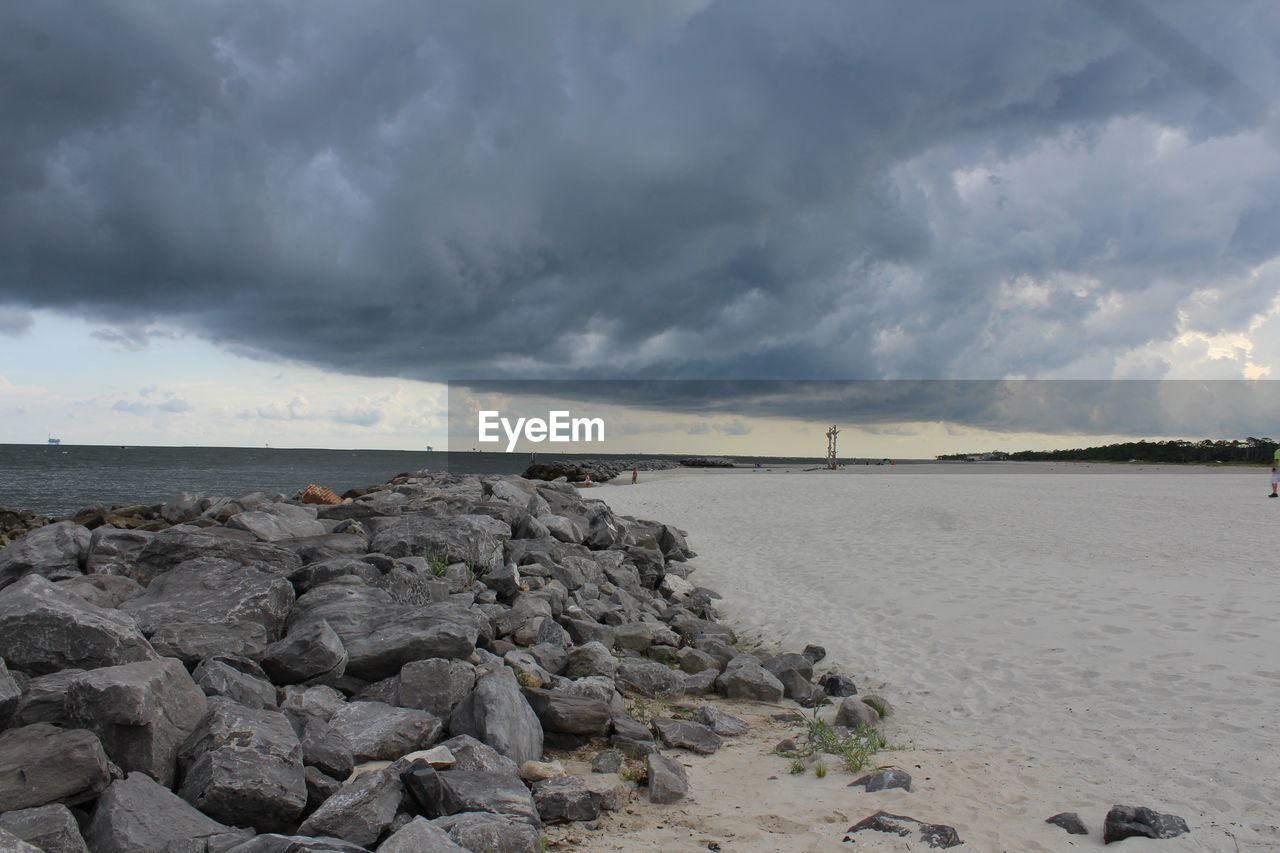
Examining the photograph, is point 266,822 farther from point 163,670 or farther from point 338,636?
point 338,636

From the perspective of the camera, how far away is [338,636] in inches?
274

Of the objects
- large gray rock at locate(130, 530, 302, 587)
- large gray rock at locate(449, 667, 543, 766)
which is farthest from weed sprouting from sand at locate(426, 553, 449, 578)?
large gray rock at locate(449, 667, 543, 766)

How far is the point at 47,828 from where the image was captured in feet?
→ 13.0

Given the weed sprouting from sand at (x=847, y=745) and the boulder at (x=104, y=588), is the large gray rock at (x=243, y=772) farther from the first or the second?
the weed sprouting from sand at (x=847, y=745)

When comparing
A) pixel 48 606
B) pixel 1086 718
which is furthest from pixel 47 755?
pixel 1086 718

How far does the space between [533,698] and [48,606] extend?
3.73m

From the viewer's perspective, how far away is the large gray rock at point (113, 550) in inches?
342

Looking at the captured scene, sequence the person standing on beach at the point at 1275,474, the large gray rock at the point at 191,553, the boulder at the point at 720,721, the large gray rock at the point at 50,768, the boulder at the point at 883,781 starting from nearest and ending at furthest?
the large gray rock at the point at 50,768 < the boulder at the point at 883,781 < the boulder at the point at 720,721 < the large gray rock at the point at 191,553 < the person standing on beach at the point at 1275,474

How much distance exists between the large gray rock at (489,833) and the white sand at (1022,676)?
1.81 ft

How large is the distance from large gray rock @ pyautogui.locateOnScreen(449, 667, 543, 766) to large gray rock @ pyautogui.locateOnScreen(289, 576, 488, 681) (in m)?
0.81

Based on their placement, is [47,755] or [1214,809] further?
[1214,809]

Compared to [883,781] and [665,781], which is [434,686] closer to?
[665,781]

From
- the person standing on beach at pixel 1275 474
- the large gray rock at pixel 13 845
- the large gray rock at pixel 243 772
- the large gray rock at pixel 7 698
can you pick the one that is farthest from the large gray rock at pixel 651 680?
the person standing on beach at pixel 1275 474

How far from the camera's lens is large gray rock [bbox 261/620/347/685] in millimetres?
6539
